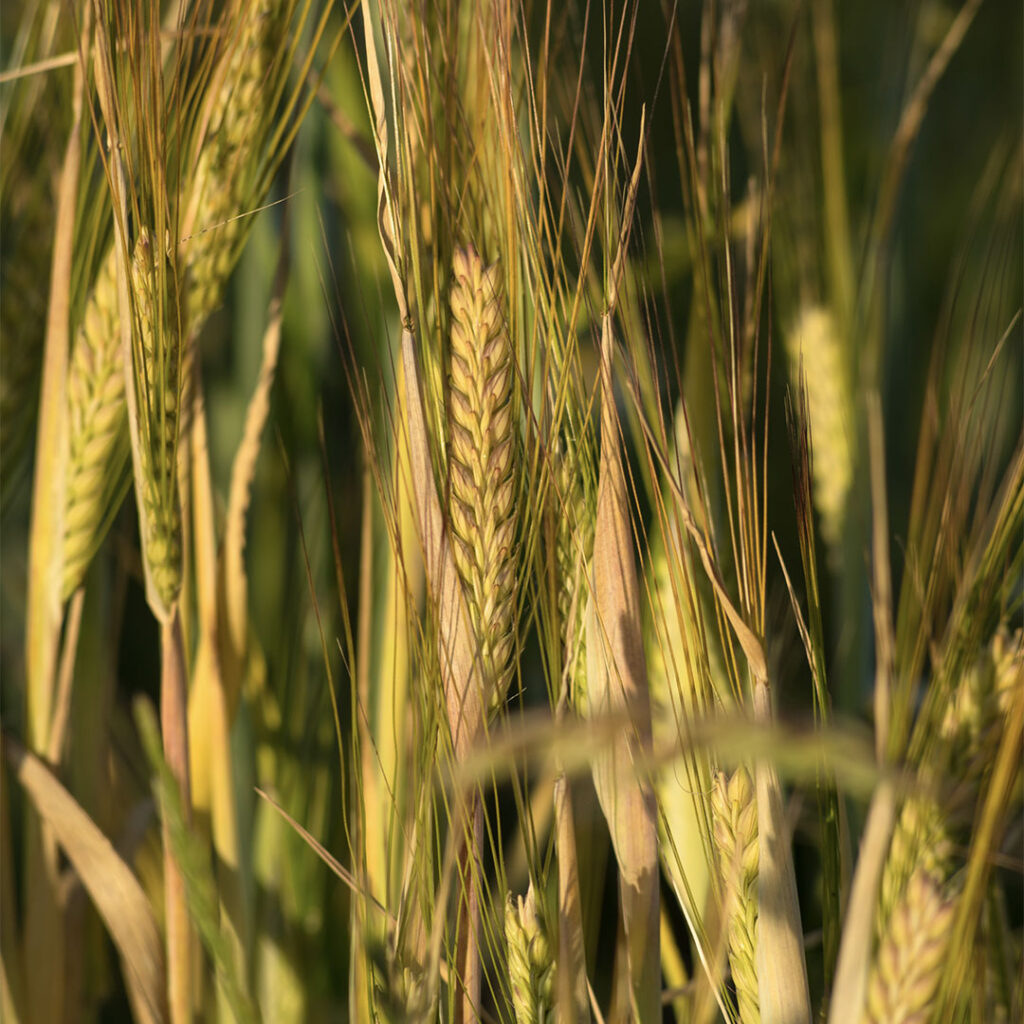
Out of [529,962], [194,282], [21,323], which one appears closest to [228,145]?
[194,282]

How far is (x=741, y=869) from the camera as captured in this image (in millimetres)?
263

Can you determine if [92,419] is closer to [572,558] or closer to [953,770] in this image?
[572,558]

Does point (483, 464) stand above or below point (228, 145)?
below

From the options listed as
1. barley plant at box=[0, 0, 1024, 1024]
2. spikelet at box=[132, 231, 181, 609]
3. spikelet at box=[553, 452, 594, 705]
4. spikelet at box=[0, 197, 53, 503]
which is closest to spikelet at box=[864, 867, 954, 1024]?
barley plant at box=[0, 0, 1024, 1024]

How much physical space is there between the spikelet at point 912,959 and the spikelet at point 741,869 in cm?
4

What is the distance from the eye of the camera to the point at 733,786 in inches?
10.4

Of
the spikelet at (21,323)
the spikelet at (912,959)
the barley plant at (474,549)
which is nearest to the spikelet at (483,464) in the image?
the barley plant at (474,549)

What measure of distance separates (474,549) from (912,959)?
0.16 meters

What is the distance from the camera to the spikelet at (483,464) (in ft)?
0.86

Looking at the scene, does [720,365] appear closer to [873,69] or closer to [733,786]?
[733,786]

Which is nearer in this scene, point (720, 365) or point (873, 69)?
point (720, 365)

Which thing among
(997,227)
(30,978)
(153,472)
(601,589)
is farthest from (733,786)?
(997,227)

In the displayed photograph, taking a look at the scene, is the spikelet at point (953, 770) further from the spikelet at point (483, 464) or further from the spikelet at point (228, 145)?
the spikelet at point (228, 145)

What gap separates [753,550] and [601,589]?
0.05m
